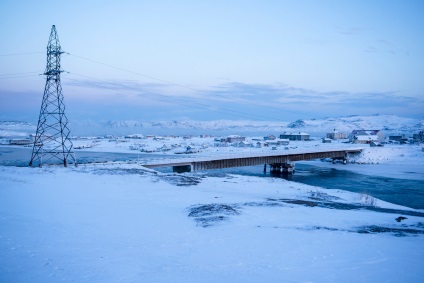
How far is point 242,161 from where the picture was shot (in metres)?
52.2

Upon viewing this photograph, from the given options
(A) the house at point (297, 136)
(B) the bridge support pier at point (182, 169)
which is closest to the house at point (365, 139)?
(A) the house at point (297, 136)

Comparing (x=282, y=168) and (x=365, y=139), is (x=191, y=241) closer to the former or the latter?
(x=282, y=168)

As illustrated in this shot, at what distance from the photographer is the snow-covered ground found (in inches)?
319

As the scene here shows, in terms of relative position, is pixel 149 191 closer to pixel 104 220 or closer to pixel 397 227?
pixel 104 220

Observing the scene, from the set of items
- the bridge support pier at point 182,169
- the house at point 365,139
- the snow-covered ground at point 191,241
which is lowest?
the bridge support pier at point 182,169

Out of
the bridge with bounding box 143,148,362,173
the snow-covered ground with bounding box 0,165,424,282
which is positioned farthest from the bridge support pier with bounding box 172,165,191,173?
the snow-covered ground with bounding box 0,165,424,282

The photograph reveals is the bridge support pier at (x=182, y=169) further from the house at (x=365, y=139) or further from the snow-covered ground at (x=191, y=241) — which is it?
the house at (x=365, y=139)

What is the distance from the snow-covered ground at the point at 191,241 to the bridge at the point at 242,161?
24.4 meters

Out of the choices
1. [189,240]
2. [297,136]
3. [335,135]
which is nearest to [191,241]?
[189,240]

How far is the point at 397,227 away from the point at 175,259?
415 inches

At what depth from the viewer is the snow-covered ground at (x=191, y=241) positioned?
809cm

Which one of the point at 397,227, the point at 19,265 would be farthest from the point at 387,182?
the point at 19,265

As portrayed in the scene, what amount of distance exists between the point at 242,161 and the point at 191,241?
41.9 metres

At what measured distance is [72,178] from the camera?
77.7 feet
